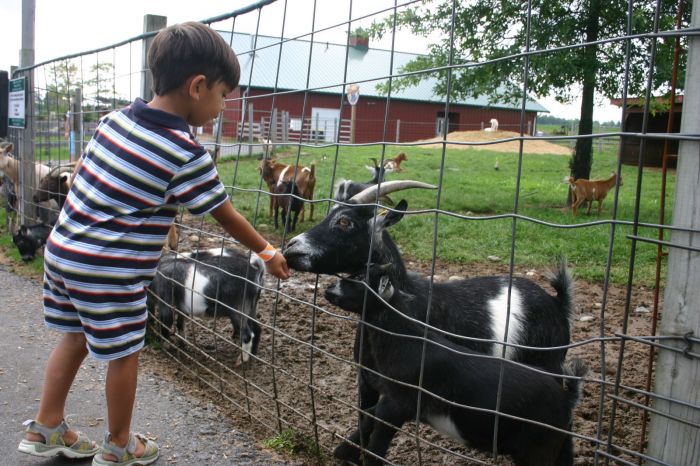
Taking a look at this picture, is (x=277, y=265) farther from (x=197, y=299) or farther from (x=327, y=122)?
(x=327, y=122)

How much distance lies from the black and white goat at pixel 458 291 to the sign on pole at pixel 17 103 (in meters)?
5.98

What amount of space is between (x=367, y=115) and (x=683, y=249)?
22.4 m

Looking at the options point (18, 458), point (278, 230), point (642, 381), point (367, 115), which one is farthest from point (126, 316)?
point (367, 115)

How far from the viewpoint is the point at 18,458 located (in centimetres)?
279

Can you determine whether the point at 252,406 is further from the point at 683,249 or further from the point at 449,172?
the point at 449,172

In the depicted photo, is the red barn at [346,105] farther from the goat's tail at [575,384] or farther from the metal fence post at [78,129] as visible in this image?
the goat's tail at [575,384]

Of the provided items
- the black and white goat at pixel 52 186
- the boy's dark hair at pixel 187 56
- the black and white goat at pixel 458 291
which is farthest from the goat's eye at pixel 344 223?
the black and white goat at pixel 52 186

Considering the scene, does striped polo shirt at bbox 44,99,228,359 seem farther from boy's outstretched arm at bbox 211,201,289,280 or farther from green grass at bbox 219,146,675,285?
green grass at bbox 219,146,675,285

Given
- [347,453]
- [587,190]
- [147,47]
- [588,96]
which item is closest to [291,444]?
[347,453]

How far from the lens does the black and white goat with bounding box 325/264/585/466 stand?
262 centimetres

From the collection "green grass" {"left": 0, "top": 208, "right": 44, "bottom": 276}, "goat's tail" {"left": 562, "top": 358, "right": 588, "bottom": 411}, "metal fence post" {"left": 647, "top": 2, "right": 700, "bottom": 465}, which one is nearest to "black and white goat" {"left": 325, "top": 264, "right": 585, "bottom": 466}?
"goat's tail" {"left": 562, "top": 358, "right": 588, "bottom": 411}

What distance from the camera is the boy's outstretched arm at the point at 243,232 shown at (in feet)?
7.98

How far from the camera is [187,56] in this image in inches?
94.3

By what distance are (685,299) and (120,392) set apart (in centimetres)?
194
